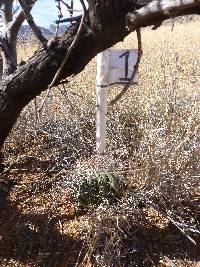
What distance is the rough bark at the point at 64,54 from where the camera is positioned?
8.86ft

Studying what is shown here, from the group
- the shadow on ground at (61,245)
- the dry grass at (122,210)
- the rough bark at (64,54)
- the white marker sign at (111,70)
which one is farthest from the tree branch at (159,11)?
the shadow on ground at (61,245)

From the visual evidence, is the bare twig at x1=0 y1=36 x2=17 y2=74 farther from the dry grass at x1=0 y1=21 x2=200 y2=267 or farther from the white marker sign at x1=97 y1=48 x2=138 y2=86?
the white marker sign at x1=97 y1=48 x2=138 y2=86

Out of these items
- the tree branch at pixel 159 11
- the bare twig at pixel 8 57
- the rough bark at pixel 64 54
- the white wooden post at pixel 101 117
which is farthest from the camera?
the white wooden post at pixel 101 117

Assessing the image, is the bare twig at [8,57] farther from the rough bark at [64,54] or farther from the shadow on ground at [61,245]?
the shadow on ground at [61,245]

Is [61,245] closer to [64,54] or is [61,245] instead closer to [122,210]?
[122,210]

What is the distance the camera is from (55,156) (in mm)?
4391

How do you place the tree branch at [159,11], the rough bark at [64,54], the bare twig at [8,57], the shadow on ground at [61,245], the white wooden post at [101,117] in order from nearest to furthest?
1. the tree branch at [159,11]
2. the rough bark at [64,54]
3. the shadow on ground at [61,245]
4. the bare twig at [8,57]
5. the white wooden post at [101,117]

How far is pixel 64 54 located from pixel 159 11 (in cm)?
80

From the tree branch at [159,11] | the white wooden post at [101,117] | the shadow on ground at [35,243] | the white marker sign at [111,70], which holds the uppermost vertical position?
the tree branch at [159,11]

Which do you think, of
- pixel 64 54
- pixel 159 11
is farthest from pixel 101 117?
pixel 159 11

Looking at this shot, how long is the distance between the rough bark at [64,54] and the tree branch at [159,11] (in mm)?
11

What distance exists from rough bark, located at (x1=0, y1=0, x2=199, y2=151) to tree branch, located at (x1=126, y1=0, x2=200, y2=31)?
1cm

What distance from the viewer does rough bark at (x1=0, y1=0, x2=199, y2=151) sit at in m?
2.70

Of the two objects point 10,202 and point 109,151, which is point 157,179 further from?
point 10,202
